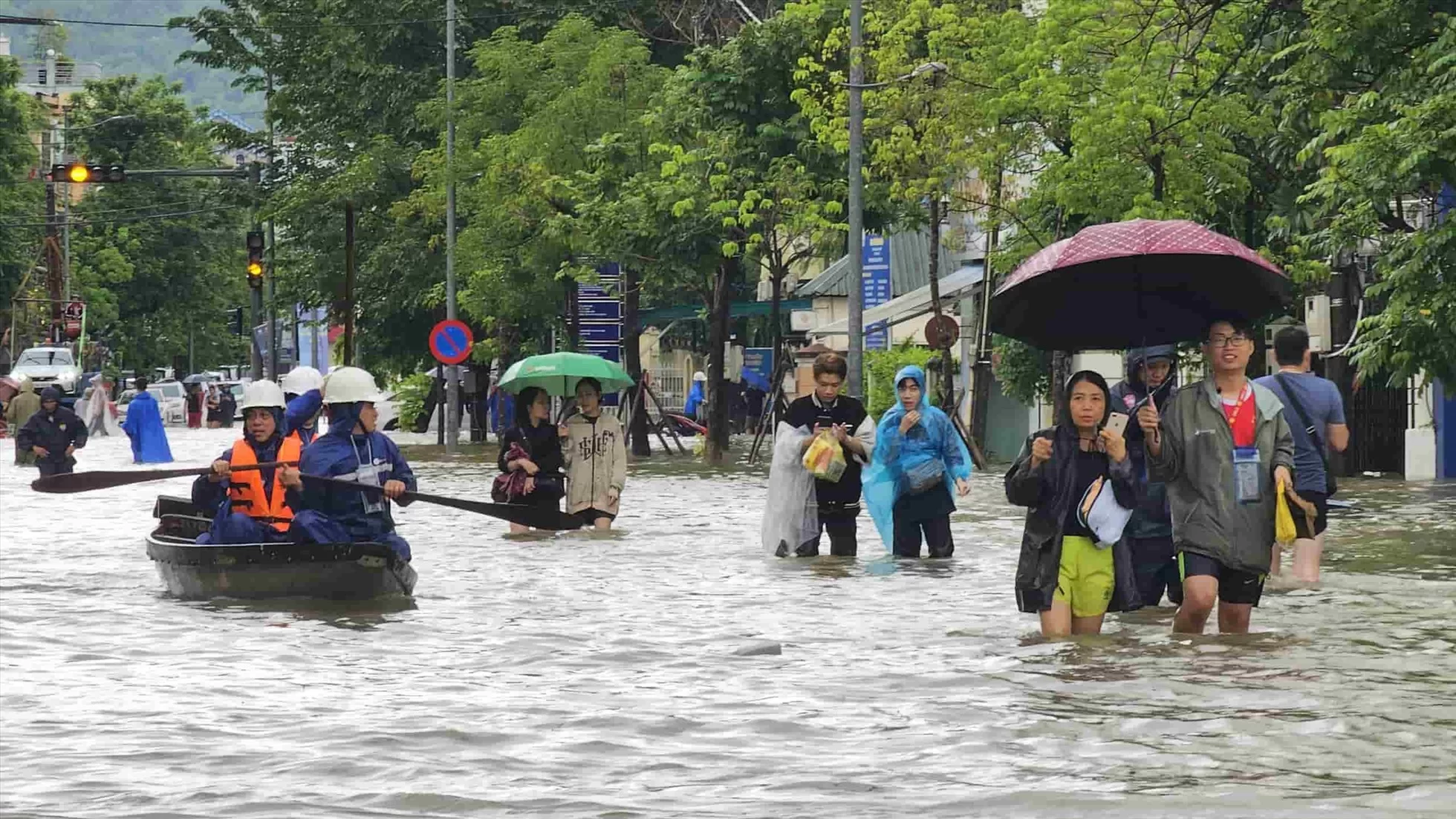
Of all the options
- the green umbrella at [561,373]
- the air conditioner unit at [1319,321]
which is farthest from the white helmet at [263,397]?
the air conditioner unit at [1319,321]

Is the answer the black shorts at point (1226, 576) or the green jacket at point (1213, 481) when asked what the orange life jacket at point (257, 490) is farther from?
the green jacket at point (1213, 481)

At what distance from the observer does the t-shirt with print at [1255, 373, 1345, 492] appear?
16.0m

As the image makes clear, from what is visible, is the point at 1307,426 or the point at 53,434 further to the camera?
the point at 53,434

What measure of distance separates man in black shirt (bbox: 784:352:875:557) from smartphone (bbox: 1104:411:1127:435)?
21.8ft

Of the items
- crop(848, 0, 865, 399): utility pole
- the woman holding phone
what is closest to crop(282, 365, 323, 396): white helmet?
the woman holding phone

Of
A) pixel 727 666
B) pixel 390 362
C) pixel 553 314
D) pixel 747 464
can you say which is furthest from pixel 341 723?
pixel 390 362

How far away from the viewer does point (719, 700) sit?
11.7 meters

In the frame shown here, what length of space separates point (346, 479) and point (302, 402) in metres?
1.53

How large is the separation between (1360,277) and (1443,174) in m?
15.4

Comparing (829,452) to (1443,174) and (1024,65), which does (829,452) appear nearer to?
(1443,174)

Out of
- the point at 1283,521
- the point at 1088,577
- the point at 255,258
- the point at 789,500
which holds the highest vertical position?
the point at 255,258

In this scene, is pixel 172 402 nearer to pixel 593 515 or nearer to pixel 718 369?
pixel 718 369

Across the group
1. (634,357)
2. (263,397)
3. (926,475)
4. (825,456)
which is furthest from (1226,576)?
(634,357)

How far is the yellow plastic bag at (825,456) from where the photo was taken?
19.4 m
